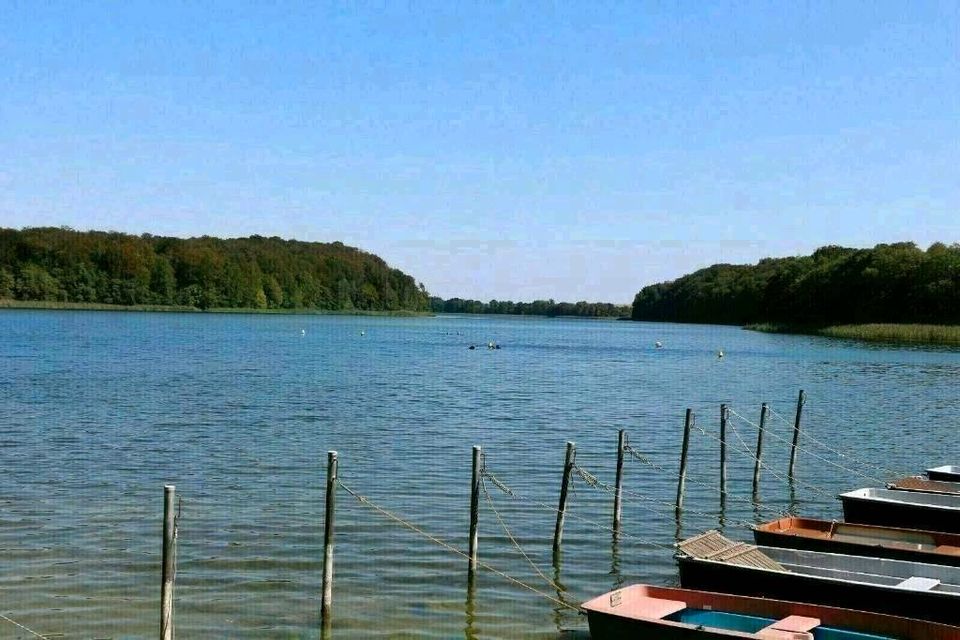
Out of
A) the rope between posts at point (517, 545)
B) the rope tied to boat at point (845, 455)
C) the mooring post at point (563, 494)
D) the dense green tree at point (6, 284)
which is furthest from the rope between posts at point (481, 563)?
the dense green tree at point (6, 284)

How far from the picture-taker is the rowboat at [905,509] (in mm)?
20156

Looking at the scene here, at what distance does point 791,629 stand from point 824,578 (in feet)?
8.15

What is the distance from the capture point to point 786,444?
119ft

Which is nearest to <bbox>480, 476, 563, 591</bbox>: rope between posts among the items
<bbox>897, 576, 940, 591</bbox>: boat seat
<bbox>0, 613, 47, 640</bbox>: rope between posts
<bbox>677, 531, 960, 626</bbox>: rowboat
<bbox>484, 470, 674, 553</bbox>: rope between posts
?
<bbox>484, 470, 674, 553</bbox>: rope between posts

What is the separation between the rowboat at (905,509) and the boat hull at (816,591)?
6.42 metres

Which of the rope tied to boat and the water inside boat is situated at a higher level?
the water inside boat

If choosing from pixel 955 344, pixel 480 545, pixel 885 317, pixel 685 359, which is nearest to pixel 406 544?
pixel 480 545

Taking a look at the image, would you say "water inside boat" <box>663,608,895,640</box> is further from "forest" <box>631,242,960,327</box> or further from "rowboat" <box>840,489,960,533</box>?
"forest" <box>631,242,960,327</box>

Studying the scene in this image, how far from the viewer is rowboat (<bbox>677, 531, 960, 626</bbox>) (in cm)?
1420

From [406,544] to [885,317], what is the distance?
134 m

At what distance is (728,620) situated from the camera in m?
13.6

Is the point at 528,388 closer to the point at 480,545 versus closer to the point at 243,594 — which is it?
the point at 480,545

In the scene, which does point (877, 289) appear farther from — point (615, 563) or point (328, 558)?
point (328, 558)

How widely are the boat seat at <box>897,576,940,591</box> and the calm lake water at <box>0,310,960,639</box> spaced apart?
15.2 ft
